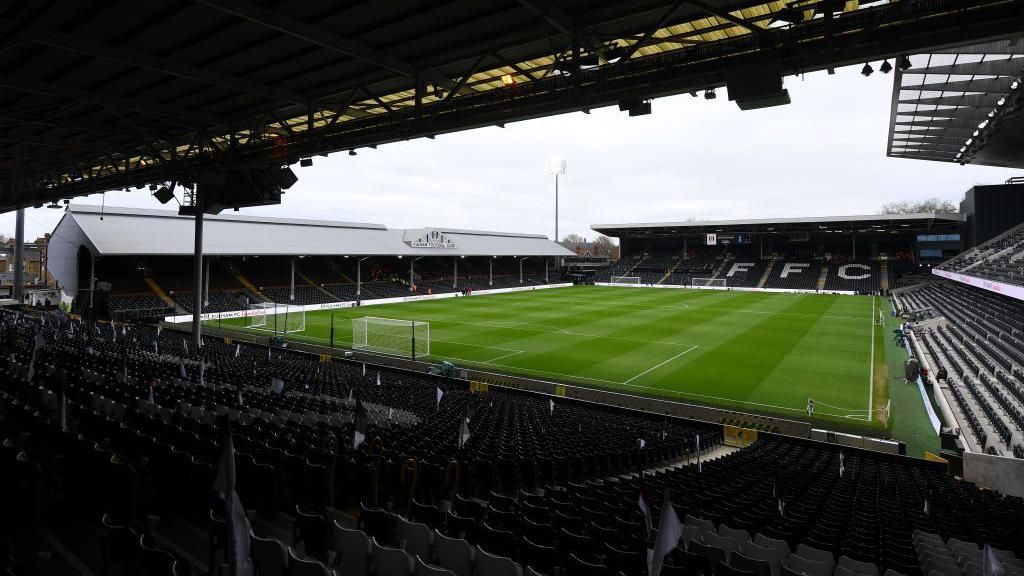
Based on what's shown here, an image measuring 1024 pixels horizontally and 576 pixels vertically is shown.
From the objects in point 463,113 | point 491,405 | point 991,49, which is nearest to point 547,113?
point 463,113

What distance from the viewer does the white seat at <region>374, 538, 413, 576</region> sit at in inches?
157

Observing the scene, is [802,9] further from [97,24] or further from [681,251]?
[681,251]

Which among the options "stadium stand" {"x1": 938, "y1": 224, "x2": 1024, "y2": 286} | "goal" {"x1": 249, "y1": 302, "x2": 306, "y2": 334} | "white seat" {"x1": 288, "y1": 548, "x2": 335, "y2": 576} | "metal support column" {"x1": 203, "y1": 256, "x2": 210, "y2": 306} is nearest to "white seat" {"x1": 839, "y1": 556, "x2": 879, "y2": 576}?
"white seat" {"x1": 288, "y1": 548, "x2": 335, "y2": 576}

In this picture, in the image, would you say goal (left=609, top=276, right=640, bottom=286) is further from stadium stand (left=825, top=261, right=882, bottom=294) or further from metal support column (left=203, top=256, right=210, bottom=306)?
metal support column (left=203, top=256, right=210, bottom=306)

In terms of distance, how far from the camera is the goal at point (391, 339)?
28.1m

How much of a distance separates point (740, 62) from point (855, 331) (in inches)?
1244

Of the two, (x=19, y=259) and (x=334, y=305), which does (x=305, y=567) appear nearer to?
(x=334, y=305)

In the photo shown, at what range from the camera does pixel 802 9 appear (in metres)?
7.52

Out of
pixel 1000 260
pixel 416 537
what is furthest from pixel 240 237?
pixel 1000 260

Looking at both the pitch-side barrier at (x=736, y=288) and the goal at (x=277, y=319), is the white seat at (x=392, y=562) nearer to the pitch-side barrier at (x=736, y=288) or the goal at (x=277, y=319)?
the goal at (x=277, y=319)

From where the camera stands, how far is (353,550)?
14.4 ft

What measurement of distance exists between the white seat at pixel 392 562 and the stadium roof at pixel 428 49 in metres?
7.13

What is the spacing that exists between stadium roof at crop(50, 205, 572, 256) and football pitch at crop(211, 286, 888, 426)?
7.26 m

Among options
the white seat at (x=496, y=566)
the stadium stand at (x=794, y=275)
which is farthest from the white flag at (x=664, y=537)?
the stadium stand at (x=794, y=275)
